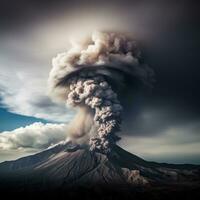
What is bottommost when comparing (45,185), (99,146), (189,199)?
(189,199)

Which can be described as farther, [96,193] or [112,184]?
[112,184]

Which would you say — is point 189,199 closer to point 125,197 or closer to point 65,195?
point 125,197

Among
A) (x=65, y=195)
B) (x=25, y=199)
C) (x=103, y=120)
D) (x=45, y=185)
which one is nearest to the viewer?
(x=25, y=199)

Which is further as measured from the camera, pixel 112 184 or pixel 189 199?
pixel 112 184

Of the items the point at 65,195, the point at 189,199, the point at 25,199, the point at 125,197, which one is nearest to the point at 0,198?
the point at 25,199

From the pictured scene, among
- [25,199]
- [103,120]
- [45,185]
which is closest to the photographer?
[25,199]

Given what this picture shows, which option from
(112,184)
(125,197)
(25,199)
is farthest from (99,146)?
(25,199)

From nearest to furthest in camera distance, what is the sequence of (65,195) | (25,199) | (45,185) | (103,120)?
1. (25,199)
2. (65,195)
3. (103,120)
4. (45,185)

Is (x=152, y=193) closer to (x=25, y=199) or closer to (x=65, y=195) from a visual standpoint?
(x=65, y=195)

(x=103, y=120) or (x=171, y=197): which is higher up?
(x=103, y=120)
